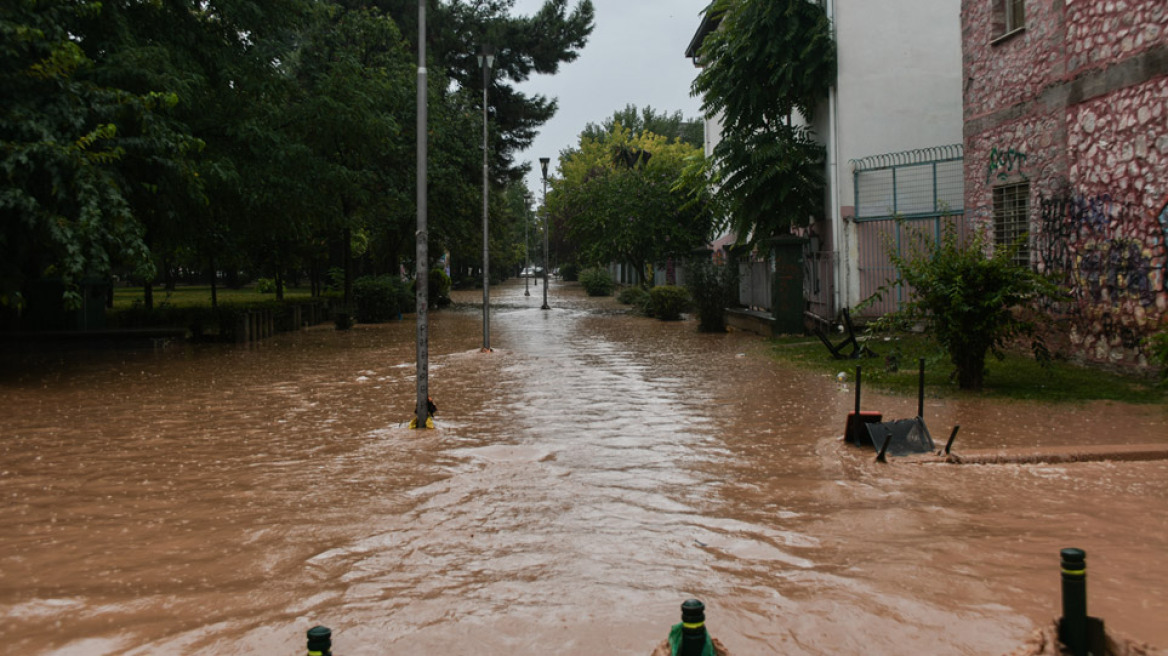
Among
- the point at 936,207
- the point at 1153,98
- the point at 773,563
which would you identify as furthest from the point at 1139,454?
the point at 936,207

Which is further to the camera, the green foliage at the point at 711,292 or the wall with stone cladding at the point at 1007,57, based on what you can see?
the green foliage at the point at 711,292

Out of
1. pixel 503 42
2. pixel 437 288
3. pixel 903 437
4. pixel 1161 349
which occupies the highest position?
pixel 503 42

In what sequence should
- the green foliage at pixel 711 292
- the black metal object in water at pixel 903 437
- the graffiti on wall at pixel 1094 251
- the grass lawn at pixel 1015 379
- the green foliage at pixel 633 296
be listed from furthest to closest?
the green foliage at pixel 633 296 → the green foliage at pixel 711 292 → the graffiti on wall at pixel 1094 251 → the grass lawn at pixel 1015 379 → the black metal object in water at pixel 903 437

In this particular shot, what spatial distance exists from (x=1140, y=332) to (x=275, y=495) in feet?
33.7

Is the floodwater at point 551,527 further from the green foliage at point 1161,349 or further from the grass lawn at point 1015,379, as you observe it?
the grass lawn at point 1015,379

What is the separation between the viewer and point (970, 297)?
11.0 meters

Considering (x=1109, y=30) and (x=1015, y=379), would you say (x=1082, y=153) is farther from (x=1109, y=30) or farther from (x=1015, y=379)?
(x=1015, y=379)

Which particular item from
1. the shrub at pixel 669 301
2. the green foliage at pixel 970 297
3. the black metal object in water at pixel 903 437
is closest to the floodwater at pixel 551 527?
the black metal object in water at pixel 903 437

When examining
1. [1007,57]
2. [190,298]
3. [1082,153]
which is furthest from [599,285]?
[1082,153]

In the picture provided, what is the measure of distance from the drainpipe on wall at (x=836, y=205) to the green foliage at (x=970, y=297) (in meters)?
8.78

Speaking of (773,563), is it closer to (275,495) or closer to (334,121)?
(275,495)

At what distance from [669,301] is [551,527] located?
2366 centimetres

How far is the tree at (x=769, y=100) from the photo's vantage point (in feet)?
66.9

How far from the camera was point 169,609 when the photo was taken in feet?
15.0
